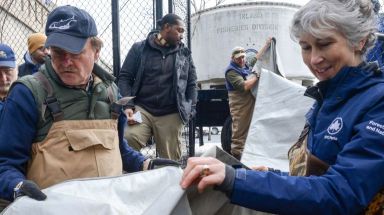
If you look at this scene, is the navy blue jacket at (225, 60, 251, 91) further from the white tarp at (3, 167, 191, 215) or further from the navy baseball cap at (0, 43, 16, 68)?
the white tarp at (3, 167, 191, 215)

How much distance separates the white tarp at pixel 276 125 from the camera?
4043 mm

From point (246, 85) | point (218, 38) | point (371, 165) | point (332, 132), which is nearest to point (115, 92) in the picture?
point (332, 132)

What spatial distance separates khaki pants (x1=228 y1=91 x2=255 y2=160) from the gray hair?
4715mm

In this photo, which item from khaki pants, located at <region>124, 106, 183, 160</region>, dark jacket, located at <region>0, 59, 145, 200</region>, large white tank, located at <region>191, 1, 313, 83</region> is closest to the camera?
dark jacket, located at <region>0, 59, 145, 200</region>

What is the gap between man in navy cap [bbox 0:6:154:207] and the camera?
182cm

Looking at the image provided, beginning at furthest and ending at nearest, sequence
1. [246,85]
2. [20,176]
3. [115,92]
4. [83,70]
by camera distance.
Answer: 1. [246,85]
2. [115,92]
3. [83,70]
4. [20,176]

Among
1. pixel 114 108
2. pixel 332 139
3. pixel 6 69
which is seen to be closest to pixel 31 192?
pixel 114 108

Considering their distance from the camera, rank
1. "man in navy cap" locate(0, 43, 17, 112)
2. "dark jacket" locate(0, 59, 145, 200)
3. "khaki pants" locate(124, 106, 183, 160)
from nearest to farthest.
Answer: "dark jacket" locate(0, 59, 145, 200), "man in navy cap" locate(0, 43, 17, 112), "khaki pants" locate(124, 106, 183, 160)

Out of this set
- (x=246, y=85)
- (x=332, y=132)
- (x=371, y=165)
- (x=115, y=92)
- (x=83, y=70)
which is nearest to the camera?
(x=371, y=165)

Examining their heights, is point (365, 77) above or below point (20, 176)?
above

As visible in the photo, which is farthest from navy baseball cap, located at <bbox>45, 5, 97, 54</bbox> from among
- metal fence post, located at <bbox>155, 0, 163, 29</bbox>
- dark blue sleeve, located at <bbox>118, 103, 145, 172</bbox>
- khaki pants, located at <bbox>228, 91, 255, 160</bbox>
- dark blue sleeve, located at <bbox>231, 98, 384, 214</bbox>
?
khaki pants, located at <bbox>228, 91, 255, 160</bbox>

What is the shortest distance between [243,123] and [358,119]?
5.08 m

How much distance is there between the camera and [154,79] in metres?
4.75

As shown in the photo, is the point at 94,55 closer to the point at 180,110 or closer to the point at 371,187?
the point at 371,187
